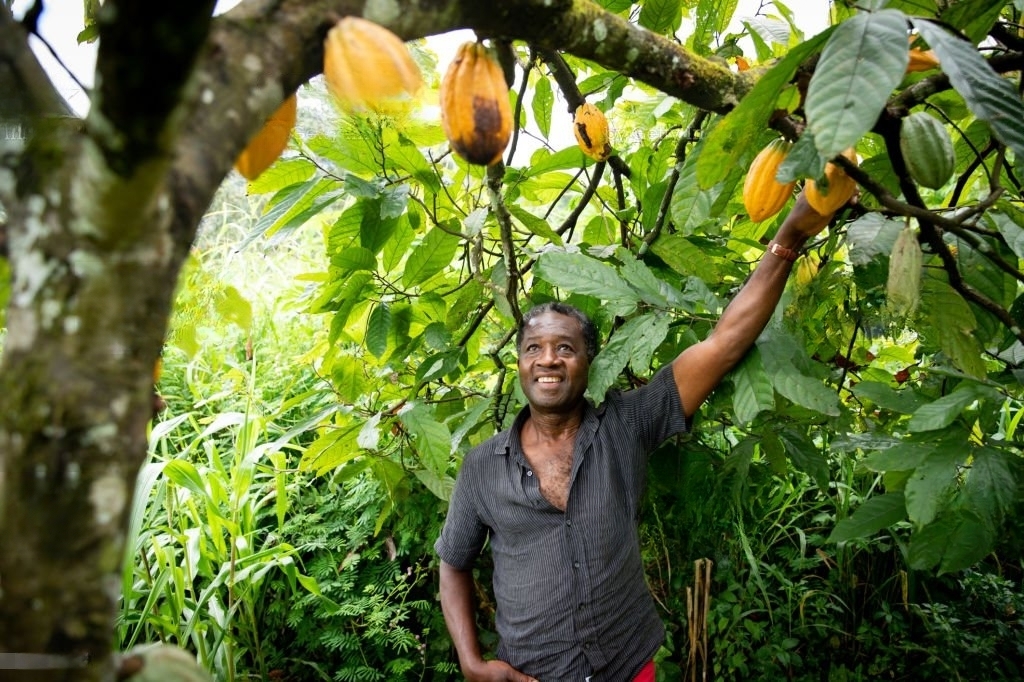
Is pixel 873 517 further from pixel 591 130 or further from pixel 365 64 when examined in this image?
pixel 365 64

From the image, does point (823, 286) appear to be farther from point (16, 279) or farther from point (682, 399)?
point (16, 279)

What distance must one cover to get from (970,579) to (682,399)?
164cm

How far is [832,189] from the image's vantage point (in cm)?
115

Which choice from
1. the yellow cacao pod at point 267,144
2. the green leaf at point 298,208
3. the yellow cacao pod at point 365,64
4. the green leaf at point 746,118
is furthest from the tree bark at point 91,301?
the green leaf at point 298,208

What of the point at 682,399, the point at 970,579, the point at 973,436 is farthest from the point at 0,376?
the point at 970,579

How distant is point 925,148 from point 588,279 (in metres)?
0.68

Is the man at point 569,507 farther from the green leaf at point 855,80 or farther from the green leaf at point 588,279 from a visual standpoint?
the green leaf at point 855,80

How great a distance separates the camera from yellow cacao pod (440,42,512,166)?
2.77 ft

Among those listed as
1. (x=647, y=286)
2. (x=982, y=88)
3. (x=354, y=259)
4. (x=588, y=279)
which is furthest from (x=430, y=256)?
(x=982, y=88)

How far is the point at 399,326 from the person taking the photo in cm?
196

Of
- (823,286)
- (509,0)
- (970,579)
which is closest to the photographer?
(509,0)

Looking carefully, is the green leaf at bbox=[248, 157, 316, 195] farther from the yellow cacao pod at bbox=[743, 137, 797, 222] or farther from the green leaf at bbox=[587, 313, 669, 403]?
the yellow cacao pod at bbox=[743, 137, 797, 222]

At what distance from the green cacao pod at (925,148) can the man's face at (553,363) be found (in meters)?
0.93

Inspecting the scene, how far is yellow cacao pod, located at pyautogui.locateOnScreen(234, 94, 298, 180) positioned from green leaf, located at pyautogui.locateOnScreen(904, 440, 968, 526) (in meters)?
1.24
